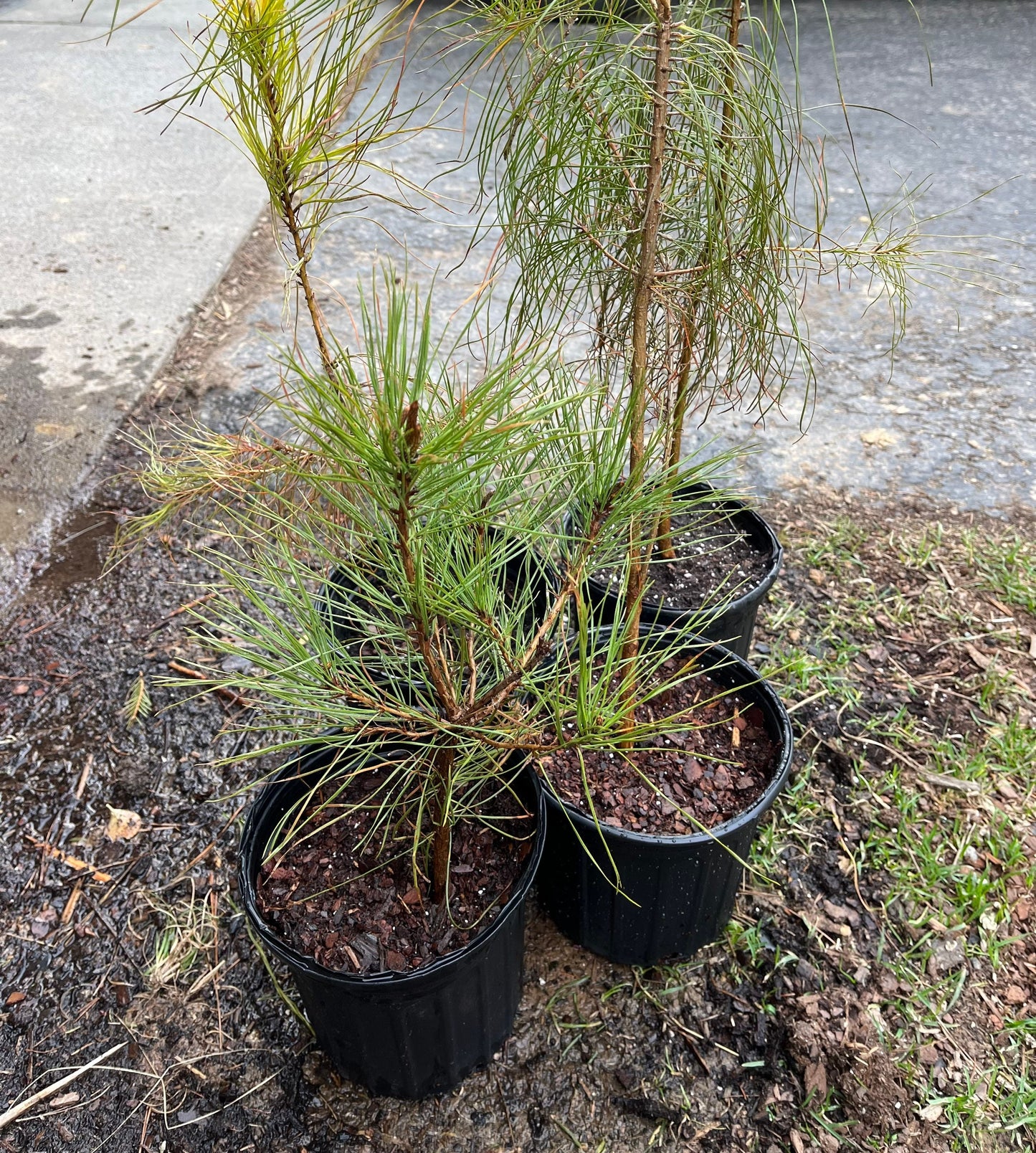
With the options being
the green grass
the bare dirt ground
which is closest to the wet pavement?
the green grass

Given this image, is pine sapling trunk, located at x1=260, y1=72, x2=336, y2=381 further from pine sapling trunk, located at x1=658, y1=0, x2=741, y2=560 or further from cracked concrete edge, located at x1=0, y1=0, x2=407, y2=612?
cracked concrete edge, located at x1=0, y1=0, x2=407, y2=612

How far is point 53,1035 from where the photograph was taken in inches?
54.2

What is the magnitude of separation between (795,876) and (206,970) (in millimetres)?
1010

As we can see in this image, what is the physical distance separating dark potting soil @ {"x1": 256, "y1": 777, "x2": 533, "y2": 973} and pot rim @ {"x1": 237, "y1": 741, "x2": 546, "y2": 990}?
1.0 inches

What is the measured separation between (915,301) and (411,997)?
306 cm

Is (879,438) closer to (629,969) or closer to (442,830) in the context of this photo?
(629,969)

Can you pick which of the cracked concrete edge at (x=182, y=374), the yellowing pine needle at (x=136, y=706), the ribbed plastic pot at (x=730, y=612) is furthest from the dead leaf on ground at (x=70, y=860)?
the ribbed plastic pot at (x=730, y=612)

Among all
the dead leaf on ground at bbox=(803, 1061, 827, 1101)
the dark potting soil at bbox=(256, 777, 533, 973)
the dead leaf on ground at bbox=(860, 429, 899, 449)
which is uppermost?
the dark potting soil at bbox=(256, 777, 533, 973)

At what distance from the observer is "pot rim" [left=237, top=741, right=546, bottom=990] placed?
3.54 feet

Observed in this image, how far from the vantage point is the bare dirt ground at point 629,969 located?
1.29m

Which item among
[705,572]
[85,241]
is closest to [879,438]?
[705,572]

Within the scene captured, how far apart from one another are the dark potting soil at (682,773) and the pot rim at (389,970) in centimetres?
14

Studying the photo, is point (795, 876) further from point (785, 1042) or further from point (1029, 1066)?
→ point (1029, 1066)

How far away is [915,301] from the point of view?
3262 millimetres
